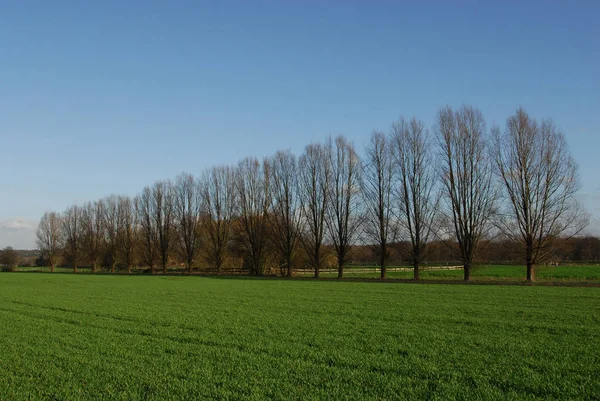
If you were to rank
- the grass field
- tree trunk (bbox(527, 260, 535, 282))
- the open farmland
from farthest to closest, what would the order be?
the open farmland → tree trunk (bbox(527, 260, 535, 282)) → the grass field

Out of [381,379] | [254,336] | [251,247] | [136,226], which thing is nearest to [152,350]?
[254,336]

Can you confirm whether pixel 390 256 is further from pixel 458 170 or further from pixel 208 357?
pixel 208 357

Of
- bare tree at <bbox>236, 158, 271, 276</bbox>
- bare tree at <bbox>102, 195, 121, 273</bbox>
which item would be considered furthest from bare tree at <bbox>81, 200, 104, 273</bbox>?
bare tree at <bbox>236, 158, 271, 276</bbox>

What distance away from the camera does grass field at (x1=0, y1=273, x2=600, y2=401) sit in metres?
7.67

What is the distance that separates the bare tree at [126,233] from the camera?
90.1m

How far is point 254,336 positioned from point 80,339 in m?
4.81

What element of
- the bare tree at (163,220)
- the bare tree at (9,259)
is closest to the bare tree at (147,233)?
the bare tree at (163,220)

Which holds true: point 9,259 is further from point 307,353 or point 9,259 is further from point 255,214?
point 307,353

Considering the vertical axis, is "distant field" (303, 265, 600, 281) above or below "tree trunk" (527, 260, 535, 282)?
below

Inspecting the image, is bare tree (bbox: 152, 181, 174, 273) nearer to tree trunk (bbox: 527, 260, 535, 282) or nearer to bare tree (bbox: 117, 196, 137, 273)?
bare tree (bbox: 117, 196, 137, 273)

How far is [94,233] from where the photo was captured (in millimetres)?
97688

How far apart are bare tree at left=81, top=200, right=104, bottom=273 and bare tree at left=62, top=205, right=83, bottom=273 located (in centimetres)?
143

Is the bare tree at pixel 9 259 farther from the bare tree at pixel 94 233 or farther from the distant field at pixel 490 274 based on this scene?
the distant field at pixel 490 274

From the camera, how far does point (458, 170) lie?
4197cm
